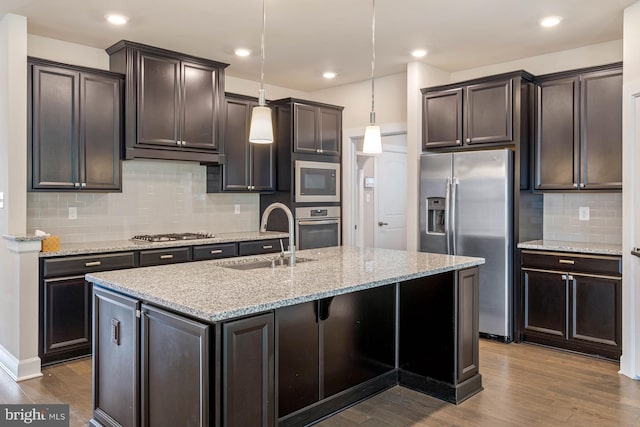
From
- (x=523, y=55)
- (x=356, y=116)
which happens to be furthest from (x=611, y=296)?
(x=356, y=116)

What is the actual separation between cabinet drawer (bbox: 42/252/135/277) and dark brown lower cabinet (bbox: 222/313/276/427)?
2440mm

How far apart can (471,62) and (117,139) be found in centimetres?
354

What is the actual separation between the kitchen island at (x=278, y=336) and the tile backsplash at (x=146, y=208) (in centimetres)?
194

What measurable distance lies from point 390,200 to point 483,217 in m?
2.60

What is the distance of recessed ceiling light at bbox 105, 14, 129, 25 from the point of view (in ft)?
12.0

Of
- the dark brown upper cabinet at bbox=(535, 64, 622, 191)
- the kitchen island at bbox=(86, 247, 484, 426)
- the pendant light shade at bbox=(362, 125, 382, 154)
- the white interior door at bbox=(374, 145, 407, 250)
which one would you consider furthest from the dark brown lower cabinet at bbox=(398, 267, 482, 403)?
the white interior door at bbox=(374, 145, 407, 250)

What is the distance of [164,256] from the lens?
4.21 m

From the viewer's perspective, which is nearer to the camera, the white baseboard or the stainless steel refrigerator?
the white baseboard

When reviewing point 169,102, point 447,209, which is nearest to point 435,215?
point 447,209

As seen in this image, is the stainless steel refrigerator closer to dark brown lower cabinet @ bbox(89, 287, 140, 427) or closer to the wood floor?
the wood floor

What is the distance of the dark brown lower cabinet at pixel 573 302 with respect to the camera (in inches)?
150

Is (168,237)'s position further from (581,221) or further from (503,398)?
(581,221)

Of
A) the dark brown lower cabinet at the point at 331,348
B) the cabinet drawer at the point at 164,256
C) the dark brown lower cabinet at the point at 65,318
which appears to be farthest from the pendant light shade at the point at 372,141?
the dark brown lower cabinet at the point at 65,318

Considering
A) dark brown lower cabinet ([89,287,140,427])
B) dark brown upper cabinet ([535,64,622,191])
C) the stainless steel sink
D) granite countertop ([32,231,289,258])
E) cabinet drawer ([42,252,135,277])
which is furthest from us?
dark brown upper cabinet ([535,64,622,191])
